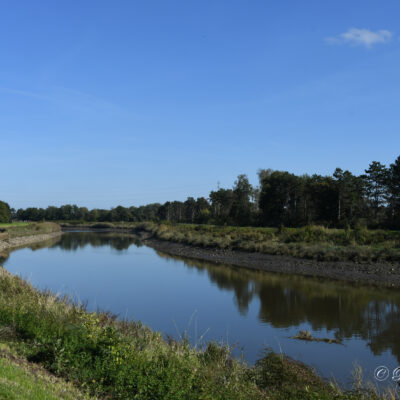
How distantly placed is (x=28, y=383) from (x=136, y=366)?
1.89 m

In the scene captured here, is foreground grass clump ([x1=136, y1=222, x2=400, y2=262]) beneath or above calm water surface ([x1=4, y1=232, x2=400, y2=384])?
above

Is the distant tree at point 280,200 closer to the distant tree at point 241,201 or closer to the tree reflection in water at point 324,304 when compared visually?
the distant tree at point 241,201

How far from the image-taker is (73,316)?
10.2 m

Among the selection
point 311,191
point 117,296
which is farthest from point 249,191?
point 117,296

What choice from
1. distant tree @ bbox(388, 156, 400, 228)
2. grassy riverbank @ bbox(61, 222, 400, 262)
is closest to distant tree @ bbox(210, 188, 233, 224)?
distant tree @ bbox(388, 156, 400, 228)

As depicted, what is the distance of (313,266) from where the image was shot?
29.7 metres

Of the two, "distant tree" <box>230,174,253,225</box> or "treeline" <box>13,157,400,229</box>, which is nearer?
"treeline" <box>13,157,400,229</box>

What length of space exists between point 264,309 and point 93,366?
40.9 feet

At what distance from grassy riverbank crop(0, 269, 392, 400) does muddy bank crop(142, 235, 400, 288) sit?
707 inches

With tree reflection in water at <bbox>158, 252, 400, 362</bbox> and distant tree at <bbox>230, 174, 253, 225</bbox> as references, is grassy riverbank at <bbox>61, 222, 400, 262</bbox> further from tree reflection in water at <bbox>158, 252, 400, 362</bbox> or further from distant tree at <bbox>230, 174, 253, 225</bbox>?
distant tree at <bbox>230, 174, 253, 225</bbox>

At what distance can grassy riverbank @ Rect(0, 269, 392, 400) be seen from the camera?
6625mm

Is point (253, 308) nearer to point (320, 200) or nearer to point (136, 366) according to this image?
point (136, 366)

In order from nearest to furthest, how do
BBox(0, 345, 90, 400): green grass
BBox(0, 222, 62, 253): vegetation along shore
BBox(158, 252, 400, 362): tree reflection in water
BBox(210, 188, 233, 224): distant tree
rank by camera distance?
1. BBox(0, 345, 90, 400): green grass
2. BBox(158, 252, 400, 362): tree reflection in water
3. BBox(0, 222, 62, 253): vegetation along shore
4. BBox(210, 188, 233, 224): distant tree

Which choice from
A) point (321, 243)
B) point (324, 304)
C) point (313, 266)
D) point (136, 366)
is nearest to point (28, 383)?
point (136, 366)
